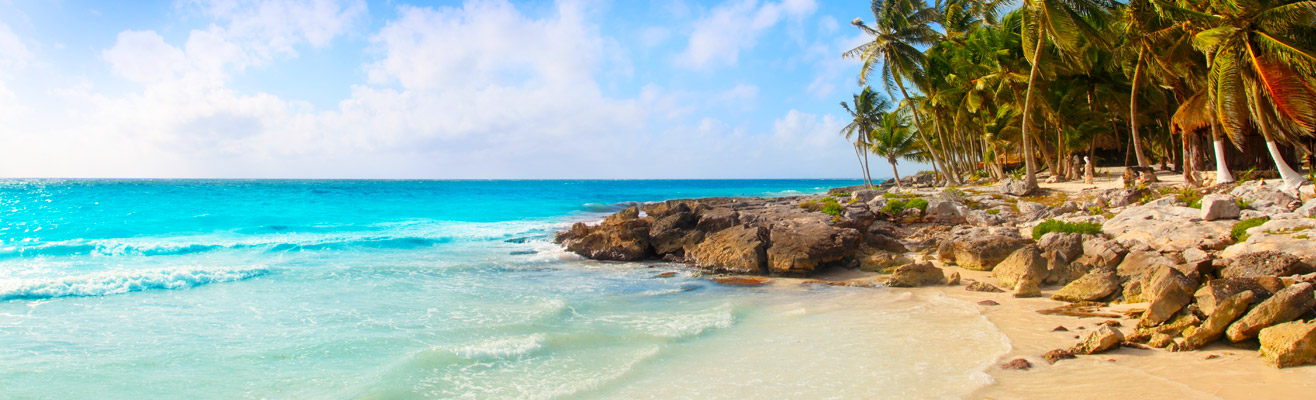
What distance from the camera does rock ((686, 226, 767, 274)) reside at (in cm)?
1277

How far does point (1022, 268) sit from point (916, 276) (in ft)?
5.43

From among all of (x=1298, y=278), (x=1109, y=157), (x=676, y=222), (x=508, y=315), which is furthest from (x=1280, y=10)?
(x=1109, y=157)

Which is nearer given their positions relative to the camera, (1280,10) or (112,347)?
(112,347)

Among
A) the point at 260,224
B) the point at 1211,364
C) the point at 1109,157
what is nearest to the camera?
the point at 1211,364

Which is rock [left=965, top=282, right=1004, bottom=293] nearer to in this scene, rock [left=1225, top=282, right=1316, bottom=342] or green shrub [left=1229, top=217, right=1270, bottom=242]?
rock [left=1225, top=282, right=1316, bottom=342]

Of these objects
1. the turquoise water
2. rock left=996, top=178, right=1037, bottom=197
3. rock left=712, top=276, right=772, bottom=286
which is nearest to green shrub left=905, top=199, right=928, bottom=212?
rock left=996, top=178, right=1037, bottom=197

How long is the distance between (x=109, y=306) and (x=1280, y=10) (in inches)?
951

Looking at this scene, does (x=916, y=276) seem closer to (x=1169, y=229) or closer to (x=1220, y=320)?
(x=1220, y=320)

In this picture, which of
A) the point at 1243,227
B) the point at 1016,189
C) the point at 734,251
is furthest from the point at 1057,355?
the point at 1016,189

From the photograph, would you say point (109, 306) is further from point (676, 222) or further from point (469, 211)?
point (469, 211)

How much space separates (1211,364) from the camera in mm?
5855

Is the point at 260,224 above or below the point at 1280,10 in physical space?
below

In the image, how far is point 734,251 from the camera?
13.3 m

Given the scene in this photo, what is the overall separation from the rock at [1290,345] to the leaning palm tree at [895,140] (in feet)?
114
